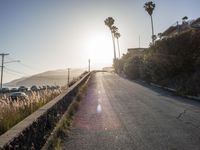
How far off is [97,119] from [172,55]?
66.8 feet

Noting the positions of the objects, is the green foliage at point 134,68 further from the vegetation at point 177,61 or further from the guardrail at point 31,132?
the guardrail at point 31,132

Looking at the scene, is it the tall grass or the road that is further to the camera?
the road

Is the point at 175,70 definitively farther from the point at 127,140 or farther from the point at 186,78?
the point at 127,140

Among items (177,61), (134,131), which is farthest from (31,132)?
(177,61)

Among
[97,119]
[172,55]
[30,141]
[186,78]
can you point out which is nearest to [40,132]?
[30,141]

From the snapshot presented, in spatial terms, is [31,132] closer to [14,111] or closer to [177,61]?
[14,111]

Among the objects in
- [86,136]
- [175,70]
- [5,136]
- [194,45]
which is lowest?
[86,136]

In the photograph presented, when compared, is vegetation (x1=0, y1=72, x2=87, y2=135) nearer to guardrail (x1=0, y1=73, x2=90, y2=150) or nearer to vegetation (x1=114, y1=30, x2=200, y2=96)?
guardrail (x1=0, y1=73, x2=90, y2=150)

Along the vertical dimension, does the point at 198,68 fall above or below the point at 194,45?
below

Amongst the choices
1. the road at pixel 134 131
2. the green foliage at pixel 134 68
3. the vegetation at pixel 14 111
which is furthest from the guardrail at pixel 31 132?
the green foliage at pixel 134 68

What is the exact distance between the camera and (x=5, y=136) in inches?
196

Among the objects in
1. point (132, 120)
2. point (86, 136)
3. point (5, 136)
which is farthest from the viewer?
point (132, 120)

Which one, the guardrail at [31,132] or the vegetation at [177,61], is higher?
the vegetation at [177,61]

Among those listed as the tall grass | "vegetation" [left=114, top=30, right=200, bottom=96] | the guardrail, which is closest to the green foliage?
"vegetation" [left=114, top=30, right=200, bottom=96]
